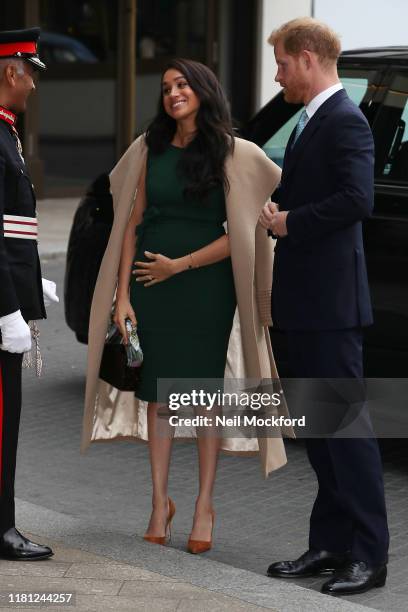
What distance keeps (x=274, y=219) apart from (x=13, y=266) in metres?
0.84

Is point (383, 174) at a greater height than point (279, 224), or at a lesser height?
lesser

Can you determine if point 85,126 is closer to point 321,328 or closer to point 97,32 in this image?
point 97,32

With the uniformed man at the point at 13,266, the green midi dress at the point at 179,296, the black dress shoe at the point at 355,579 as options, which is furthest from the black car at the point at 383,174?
the uniformed man at the point at 13,266

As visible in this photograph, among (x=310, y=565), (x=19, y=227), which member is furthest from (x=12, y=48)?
(x=310, y=565)

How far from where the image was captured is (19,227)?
4.53m

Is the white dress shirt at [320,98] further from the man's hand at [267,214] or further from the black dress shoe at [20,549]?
the black dress shoe at [20,549]

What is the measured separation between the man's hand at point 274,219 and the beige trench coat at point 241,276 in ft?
0.83

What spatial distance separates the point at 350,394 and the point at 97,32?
13.1m

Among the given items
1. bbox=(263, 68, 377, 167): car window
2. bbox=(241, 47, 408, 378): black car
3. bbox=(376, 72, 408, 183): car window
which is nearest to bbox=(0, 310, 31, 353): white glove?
bbox=(241, 47, 408, 378): black car

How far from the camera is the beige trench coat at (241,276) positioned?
4801 millimetres

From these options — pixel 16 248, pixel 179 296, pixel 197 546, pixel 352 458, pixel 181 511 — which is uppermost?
pixel 16 248

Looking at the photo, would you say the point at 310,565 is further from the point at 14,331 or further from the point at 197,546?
the point at 14,331

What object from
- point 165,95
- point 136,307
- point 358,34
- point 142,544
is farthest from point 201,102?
point 358,34

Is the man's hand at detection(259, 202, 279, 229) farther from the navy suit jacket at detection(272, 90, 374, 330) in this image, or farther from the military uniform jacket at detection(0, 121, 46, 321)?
the military uniform jacket at detection(0, 121, 46, 321)
